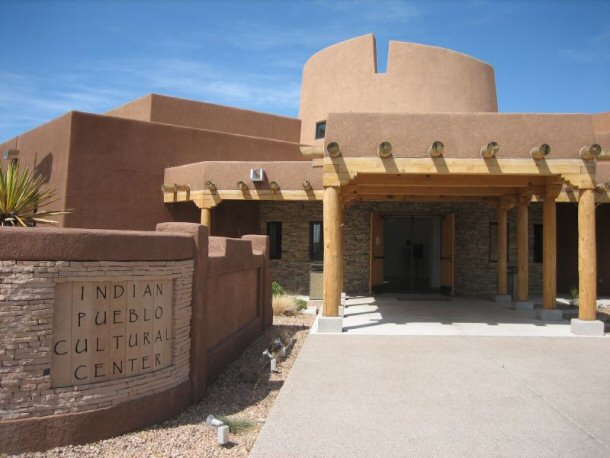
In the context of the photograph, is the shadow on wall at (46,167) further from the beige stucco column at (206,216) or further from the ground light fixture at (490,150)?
the ground light fixture at (490,150)

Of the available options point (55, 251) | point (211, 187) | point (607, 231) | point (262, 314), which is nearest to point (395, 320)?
point (262, 314)

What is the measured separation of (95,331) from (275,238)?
13.0m

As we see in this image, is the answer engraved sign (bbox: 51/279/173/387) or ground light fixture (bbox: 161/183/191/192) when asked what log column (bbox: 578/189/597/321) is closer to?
engraved sign (bbox: 51/279/173/387)

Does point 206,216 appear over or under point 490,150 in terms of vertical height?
under

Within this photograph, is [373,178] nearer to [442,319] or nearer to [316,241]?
[442,319]

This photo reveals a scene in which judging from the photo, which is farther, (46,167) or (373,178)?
(46,167)

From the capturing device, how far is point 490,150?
31.2ft

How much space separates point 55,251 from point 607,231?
1719cm

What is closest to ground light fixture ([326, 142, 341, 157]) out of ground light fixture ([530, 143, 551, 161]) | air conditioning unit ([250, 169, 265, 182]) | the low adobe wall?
ground light fixture ([530, 143, 551, 161])

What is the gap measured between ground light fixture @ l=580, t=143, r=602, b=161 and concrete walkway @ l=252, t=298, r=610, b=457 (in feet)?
11.5

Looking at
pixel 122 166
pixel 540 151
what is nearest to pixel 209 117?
pixel 122 166

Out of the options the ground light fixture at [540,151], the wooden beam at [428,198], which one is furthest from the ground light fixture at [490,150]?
the wooden beam at [428,198]

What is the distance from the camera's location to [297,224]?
17578 mm

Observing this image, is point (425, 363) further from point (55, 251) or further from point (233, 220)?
point (233, 220)
